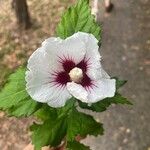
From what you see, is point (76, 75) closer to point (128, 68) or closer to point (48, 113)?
point (48, 113)

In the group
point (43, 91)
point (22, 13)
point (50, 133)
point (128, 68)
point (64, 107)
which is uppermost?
point (43, 91)

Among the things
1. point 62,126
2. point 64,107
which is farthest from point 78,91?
point 62,126

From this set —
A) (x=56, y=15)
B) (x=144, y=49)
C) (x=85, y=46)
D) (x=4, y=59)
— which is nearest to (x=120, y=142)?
(x=144, y=49)

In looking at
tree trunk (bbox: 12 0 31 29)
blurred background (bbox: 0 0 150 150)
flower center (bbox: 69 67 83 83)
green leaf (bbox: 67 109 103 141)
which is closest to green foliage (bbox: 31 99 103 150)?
green leaf (bbox: 67 109 103 141)

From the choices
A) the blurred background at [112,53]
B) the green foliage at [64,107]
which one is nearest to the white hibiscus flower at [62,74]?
the green foliage at [64,107]

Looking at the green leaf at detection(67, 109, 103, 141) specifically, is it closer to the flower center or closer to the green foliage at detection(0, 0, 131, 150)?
the green foliage at detection(0, 0, 131, 150)

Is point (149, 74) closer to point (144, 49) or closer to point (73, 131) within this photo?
point (144, 49)

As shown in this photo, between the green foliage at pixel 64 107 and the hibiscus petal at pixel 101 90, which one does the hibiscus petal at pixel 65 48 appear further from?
the green foliage at pixel 64 107
